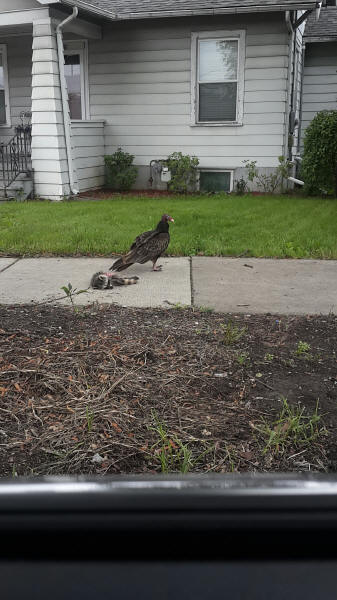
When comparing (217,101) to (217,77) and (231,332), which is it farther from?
(231,332)

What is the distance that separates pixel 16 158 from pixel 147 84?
3.24 meters

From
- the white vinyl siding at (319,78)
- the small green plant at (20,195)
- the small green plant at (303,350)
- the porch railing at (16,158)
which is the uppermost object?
the white vinyl siding at (319,78)

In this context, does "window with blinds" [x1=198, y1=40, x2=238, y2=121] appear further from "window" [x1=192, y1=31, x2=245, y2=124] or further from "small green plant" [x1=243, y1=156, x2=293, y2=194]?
"small green plant" [x1=243, y1=156, x2=293, y2=194]

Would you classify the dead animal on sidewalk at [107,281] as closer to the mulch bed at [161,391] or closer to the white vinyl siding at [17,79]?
the mulch bed at [161,391]

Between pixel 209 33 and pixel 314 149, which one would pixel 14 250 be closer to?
pixel 314 149

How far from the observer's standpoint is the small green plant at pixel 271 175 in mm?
11898

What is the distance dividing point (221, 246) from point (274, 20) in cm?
685

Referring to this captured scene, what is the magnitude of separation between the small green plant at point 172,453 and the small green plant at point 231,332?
1.15 metres

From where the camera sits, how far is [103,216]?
8867 millimetres

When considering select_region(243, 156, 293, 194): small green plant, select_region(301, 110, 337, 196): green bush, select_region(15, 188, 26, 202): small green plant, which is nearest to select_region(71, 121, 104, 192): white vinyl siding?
select_region(15, 188, 26, 202): small green plant

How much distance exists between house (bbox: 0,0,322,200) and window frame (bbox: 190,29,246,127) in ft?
0.07

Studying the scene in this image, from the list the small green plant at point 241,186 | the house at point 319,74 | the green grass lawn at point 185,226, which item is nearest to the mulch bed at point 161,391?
the green grass lawn at point 185,226

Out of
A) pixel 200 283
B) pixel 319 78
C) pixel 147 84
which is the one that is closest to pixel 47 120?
pixel 147 84

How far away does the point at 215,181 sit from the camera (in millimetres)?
12648
